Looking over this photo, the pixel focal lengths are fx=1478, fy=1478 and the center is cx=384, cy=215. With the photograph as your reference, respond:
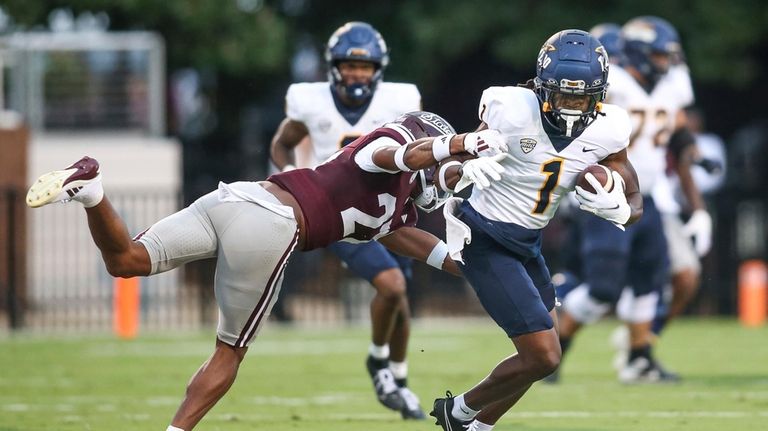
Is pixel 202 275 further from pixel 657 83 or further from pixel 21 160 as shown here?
pixel 657 83

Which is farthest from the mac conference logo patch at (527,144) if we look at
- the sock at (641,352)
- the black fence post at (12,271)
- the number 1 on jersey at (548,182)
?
the black fence post at (12,271)

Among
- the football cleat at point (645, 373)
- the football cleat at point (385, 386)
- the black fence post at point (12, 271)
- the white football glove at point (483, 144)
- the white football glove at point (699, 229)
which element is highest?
the white football glove at point (483, 144)

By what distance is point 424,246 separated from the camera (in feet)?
24.7

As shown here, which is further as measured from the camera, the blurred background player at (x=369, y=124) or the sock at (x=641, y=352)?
the sock at (x=641, y=352)

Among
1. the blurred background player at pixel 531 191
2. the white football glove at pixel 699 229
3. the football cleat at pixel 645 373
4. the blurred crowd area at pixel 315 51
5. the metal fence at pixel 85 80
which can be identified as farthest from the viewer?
the metal fence at pixel 85 80

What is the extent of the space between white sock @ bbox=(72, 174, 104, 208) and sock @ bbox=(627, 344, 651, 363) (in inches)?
214

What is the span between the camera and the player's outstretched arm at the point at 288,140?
9102 mm

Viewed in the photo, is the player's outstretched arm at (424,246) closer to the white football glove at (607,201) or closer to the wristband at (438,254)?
the wristband at (438,254)

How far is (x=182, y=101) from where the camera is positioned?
2438 cm

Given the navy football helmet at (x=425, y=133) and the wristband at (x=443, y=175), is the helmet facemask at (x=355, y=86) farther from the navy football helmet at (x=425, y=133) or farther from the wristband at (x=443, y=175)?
the wristband at (x=443, y=175)

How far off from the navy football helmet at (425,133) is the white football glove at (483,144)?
450 mm

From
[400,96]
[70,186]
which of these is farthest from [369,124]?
[70,186]

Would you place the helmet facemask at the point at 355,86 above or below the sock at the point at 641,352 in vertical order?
above

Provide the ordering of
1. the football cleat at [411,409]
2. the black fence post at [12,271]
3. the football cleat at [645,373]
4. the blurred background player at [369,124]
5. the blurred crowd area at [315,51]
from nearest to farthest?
the football cleat at [411,409]
the blurred background player at [369,124]
the football cleat at [645,373]
the black fence post at [12,271]
the blurred crowd area at [315,51]
